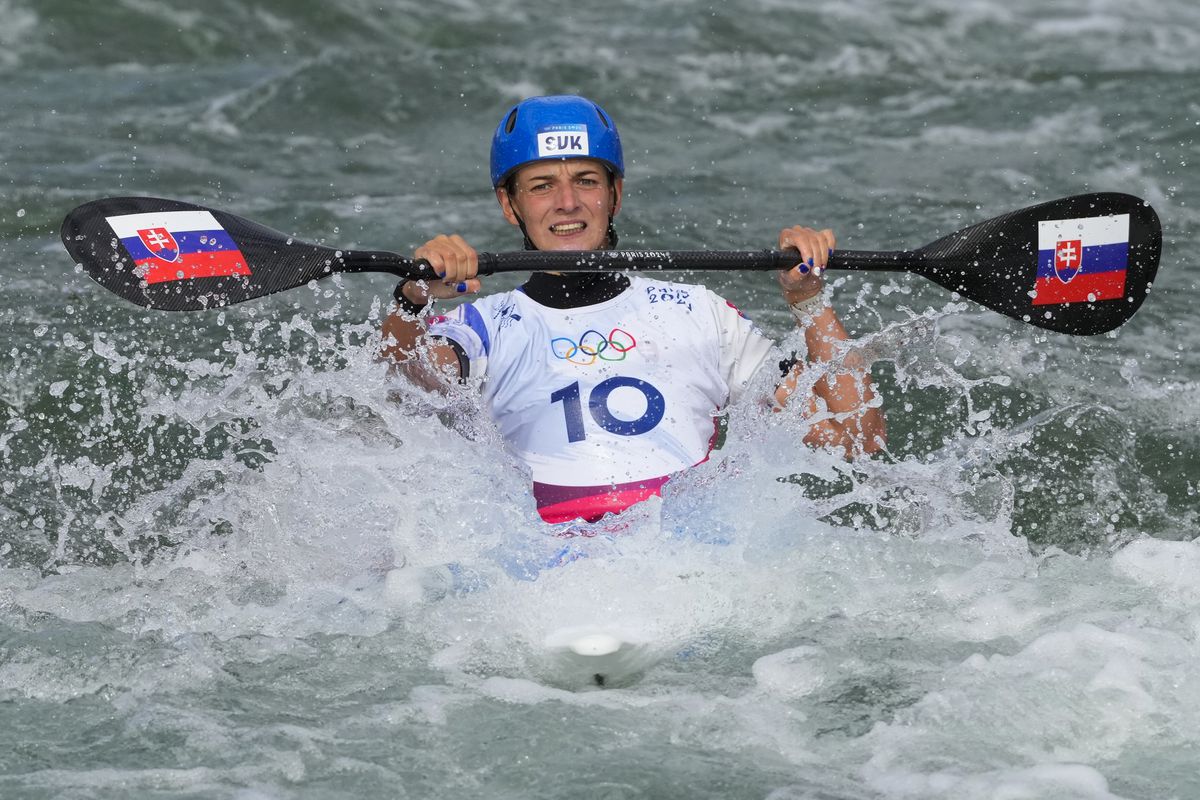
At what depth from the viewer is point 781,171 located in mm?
9375

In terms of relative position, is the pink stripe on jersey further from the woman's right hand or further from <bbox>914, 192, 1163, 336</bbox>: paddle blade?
<bbox>914, 192, 1163, 336</bbox>: paddle blade

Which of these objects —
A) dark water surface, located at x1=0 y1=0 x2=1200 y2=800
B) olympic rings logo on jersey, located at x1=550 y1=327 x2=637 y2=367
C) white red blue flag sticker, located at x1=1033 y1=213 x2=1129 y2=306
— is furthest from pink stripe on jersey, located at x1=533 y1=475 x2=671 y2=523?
white red blue flag sticker, located at x1=1033 y1=213 x2=1129 y2=306

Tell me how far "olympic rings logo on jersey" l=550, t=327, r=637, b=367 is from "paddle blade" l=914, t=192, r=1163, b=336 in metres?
1.07

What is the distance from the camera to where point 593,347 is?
4.76 meters

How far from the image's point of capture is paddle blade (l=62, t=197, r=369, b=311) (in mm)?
4633

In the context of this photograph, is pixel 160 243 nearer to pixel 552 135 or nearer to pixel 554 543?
pixel 552 135

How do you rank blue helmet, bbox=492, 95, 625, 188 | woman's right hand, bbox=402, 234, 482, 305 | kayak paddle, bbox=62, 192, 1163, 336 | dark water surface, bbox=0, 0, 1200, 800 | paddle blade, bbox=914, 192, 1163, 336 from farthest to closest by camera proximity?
paddle blade, bbox=914, 192, 1163, 336 → blue helmet, bbox=492, 95, 625, 188 → kayak paddle, bbox=62, 192, 1163, 336 → woman's right hand, bbox=402, 234, 482, 305 → dark water surface, bbox=0, 0, 1200, 800

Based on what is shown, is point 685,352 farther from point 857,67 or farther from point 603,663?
point 857,67

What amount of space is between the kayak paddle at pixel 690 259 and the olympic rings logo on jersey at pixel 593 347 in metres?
0.26

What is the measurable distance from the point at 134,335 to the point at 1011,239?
11.9ft

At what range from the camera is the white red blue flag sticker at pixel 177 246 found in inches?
184

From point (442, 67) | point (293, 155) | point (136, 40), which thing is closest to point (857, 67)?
point (442, 67)

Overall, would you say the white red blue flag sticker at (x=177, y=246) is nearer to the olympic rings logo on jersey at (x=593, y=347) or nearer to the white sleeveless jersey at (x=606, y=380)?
the white sleeveless jersey at (x=606, y=380)

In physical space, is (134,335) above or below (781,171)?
below
